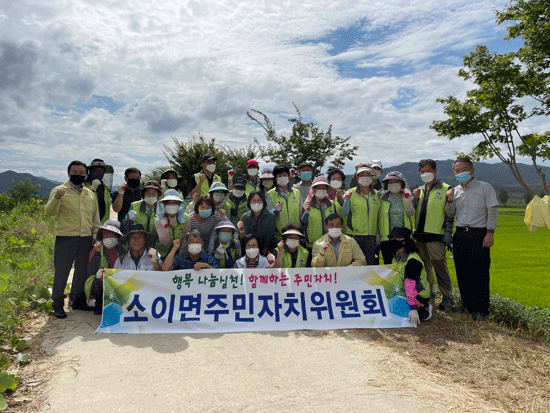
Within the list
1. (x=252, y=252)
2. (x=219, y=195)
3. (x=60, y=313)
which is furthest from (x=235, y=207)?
(x=60, y=313)

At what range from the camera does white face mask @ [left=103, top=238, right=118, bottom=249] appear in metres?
5.36

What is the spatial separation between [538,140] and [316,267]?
380 inches

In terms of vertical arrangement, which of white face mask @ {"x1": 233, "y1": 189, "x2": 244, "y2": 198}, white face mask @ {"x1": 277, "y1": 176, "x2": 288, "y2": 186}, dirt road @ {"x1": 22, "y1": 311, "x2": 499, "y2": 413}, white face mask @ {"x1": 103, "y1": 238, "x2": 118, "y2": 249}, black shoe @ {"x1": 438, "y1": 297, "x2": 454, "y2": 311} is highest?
white face mask @ {"x1": 277, "y1": 176, "x2": 288, "y2": 186}

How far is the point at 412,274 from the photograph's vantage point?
5289 mm

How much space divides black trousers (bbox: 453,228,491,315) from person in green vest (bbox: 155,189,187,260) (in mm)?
4378

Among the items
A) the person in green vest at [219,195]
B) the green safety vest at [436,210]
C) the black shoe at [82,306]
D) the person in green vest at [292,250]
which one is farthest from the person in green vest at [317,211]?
the black shoe at [82,306]

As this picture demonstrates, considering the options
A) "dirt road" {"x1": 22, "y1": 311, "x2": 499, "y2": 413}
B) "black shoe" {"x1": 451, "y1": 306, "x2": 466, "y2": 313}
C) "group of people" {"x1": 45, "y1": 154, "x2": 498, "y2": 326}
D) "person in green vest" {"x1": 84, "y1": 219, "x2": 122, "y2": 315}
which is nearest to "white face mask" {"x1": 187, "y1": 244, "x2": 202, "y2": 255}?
"group of people" {"x1": 45, "y1": 154, "x2": 498, "y2": 326}

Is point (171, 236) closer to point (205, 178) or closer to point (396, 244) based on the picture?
point (205, 178)

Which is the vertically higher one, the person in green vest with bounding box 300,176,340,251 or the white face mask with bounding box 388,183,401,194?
the white face mask with bounding box 388,183,401,194

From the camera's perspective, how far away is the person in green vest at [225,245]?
219 inches

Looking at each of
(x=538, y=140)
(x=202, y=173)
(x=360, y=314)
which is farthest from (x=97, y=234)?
(x=538, y=140)

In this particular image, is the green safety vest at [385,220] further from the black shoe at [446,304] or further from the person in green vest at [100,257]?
the person in green vest at [100,257]

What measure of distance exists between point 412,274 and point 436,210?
1304mm

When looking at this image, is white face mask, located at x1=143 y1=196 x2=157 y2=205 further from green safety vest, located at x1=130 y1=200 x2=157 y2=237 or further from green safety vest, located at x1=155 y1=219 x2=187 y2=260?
green safety vest, located at x1=155 y1=219 x2=187 y2=260
